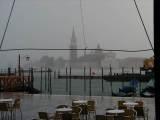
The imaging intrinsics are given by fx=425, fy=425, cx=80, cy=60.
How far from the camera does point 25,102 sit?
21.6 metres

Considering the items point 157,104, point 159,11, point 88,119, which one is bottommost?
point 88,119

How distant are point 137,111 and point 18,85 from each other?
22.1 m

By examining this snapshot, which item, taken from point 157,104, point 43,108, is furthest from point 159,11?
point 43,108

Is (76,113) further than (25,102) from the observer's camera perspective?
No

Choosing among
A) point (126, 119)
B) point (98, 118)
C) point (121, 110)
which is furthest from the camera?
point (121, 110)

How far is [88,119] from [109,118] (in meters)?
3.83

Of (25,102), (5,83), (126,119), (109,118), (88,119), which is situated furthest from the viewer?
(5,83)

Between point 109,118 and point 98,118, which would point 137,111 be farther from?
point 98,118

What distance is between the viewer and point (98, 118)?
30.6ft

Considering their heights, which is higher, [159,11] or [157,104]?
[159,11]

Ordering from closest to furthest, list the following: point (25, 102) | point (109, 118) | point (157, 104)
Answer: point (157, 104) → point (109, 118) → point (25, 102)

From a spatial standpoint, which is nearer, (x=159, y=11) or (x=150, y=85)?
(x=159, y=11)

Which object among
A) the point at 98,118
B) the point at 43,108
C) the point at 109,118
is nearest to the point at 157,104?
the point at 98,118

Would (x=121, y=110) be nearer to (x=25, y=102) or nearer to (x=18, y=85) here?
(x=25, y=102)
